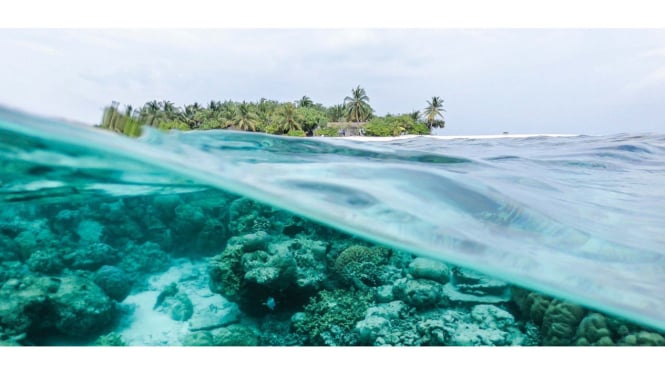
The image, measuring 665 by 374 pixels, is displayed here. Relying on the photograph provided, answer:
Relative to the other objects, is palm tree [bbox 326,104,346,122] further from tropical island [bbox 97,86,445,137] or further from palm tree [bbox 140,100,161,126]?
palm tree [bbox 140,100,161,126]

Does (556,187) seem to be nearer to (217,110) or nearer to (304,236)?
(304,236)

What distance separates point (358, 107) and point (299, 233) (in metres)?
42.2

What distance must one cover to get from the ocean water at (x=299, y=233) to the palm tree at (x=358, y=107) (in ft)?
131

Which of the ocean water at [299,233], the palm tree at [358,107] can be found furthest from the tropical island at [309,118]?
the ocean water at [299,233]

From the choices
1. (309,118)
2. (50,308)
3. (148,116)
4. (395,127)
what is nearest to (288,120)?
(309,118)

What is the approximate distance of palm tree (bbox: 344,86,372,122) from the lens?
159 feet

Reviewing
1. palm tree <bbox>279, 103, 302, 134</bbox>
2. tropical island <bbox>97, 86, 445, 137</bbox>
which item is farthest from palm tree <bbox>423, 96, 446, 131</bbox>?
palm tree <bbox>279, 103, 302, 134</bbox>

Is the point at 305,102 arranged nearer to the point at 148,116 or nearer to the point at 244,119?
the point at 244,119

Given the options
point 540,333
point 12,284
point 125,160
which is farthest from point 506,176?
point 12,284

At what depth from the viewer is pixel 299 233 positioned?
8.03 metres

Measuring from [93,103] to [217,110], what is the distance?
40.8m

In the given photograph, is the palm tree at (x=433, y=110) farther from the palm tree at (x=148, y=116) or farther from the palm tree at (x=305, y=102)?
the palm tree at (x=148, y=116)

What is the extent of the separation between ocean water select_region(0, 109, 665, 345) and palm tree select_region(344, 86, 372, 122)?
39963 mm

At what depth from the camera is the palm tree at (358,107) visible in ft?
159
